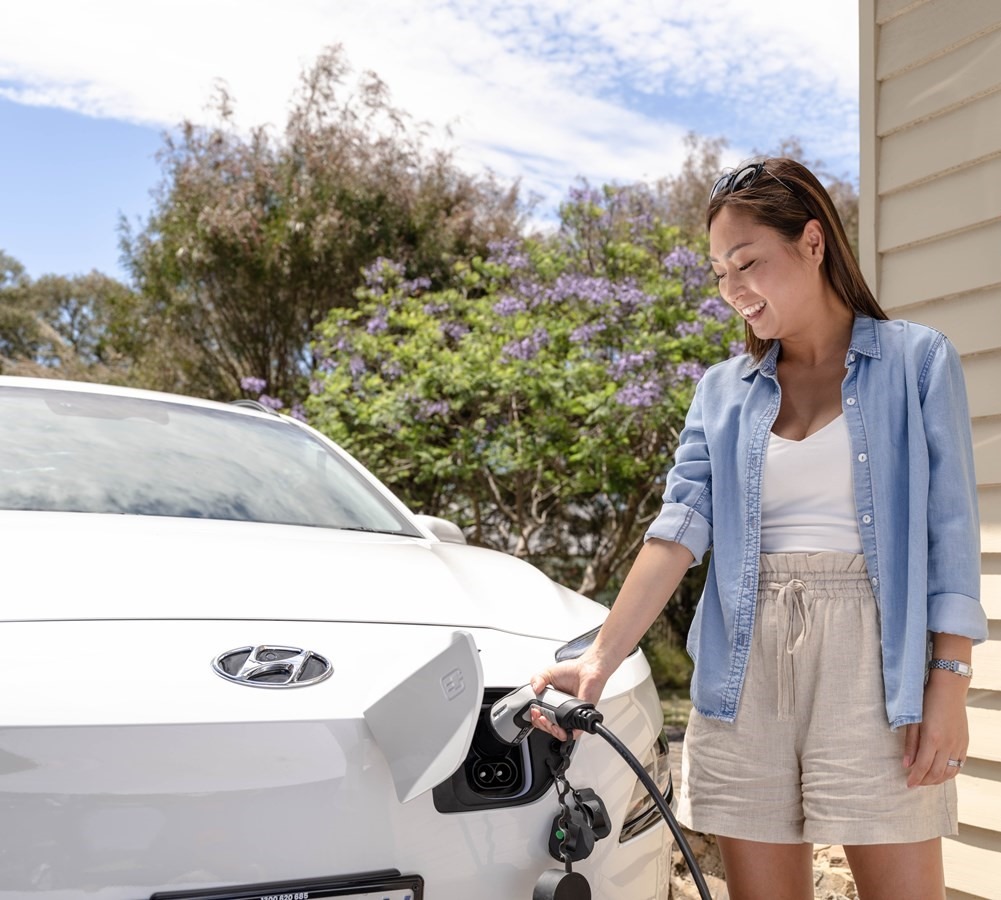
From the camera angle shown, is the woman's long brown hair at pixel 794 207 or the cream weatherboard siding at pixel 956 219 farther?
the cream weatherboard siding at pixel 956 219

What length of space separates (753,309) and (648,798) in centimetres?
82

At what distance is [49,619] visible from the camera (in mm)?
1480

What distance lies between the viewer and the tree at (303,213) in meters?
11.5

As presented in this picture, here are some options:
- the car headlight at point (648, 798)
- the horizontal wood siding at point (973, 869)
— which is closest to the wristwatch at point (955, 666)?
the car headlight at point (648, 798)

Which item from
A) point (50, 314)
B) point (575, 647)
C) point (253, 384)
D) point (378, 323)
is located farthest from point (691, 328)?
point (50, 314)

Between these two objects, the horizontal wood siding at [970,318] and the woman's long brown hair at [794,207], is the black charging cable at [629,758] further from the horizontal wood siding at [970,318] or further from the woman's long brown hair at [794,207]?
the horizontal wood siding at [970,318]

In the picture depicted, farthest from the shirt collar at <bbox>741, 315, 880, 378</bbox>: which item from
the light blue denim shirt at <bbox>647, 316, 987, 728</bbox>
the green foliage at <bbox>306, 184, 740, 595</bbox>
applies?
the green foliage at <bbox>306, 184, 740, 595</bbox>

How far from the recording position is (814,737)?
4.96 feet

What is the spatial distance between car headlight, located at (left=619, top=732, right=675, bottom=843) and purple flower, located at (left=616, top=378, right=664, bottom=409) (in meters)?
5.29

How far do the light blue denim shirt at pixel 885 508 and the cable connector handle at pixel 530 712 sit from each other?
278mm

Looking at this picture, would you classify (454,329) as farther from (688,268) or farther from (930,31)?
(930,31)

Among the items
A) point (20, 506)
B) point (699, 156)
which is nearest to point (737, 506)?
point (20, 506)

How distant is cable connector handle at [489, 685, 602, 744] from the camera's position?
1.39 meters

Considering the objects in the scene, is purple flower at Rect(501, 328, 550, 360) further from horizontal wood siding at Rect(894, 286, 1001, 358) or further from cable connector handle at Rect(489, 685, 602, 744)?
cable connector handle at Rect(489, 685, 602, 744)
